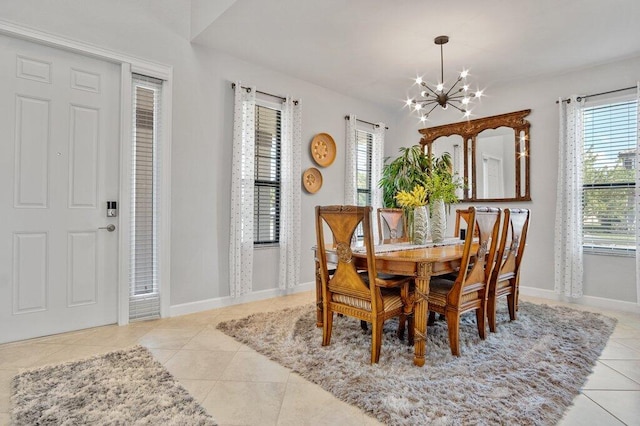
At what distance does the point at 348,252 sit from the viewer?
2.34 m

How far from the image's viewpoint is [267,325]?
2.99 metres


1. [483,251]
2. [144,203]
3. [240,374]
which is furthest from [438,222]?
[144,203]

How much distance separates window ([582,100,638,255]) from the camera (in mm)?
3701

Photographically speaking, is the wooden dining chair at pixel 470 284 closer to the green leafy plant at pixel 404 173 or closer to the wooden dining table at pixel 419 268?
the wooden dining table at pixel 419 268

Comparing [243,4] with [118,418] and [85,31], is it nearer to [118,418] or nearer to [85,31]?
[85,31]

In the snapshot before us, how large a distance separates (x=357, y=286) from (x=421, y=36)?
97.9 inches

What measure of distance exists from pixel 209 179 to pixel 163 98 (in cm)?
87

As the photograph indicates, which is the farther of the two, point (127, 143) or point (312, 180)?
point (312, 180)

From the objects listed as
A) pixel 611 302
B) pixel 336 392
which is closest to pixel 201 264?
pixel 336 392

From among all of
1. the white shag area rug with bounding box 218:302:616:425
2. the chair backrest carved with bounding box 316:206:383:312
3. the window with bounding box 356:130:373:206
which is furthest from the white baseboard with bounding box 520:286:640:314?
the chair backrest carved with bounding box 316:206:383:312

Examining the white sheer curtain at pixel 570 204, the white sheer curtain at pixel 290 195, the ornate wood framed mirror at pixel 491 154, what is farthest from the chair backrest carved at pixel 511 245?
the white sheer curtain at pixel 290 195

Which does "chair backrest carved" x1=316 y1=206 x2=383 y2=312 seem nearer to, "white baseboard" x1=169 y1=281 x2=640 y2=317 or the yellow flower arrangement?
the yellow flower arrangement

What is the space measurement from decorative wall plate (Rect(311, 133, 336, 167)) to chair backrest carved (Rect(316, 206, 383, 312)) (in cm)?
216

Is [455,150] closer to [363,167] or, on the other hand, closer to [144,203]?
[363,167]
